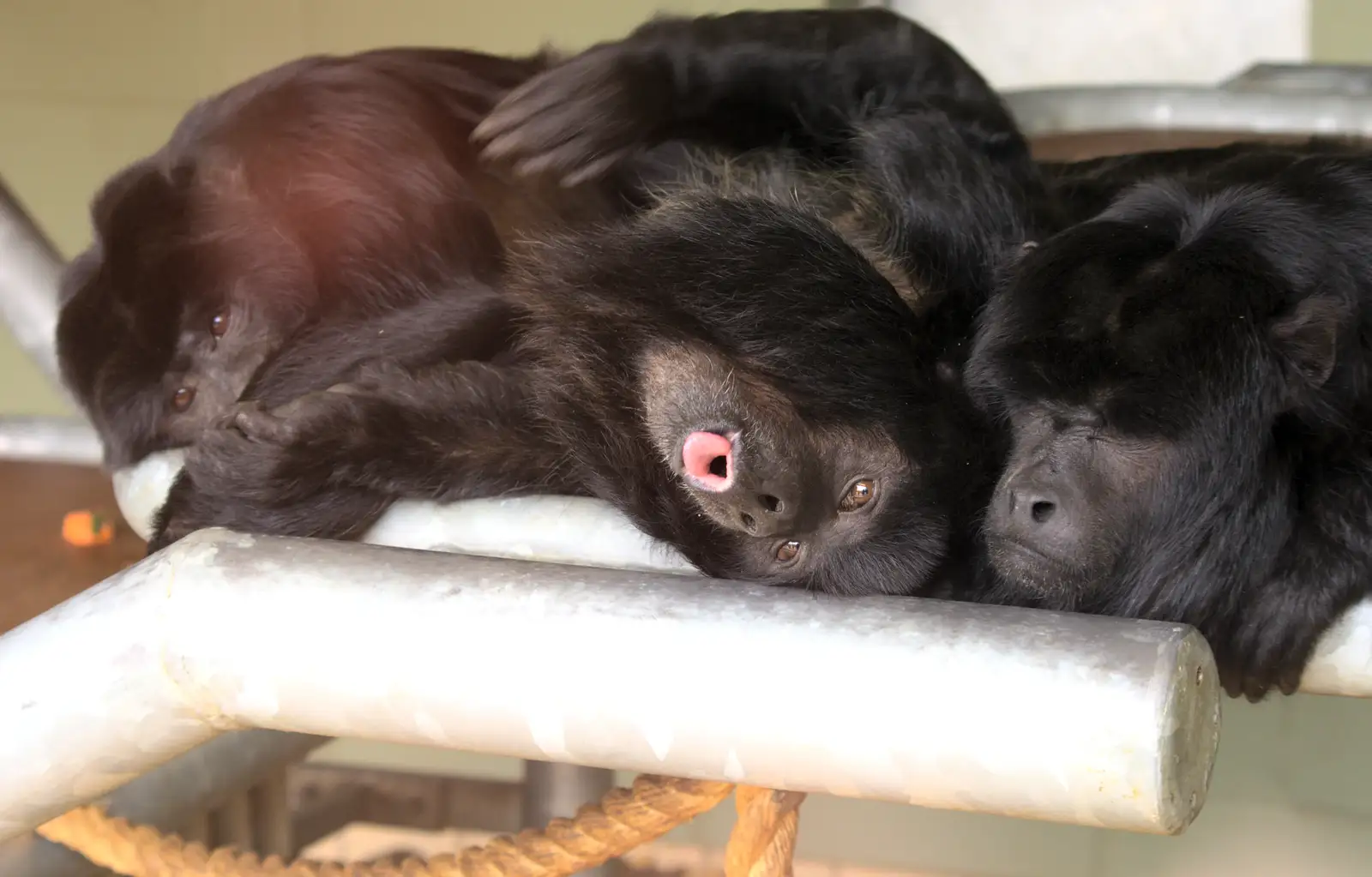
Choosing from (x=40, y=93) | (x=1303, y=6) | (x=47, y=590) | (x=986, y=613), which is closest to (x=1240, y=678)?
(x=986, y=613)

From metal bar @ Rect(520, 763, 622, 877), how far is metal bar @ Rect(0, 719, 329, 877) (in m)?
0.34

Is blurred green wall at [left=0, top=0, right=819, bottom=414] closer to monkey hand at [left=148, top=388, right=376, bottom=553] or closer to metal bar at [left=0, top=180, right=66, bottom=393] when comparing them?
metal bar at [left=0, top=180, right=66, bottom=393]

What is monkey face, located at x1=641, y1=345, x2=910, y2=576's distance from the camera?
798 millimetres

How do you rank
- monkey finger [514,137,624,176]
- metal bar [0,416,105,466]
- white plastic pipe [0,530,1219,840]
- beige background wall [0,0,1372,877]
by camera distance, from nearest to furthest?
white plastic pipe [0,530,1219,840] → monkey finger [514,137,624,176] → metal bar [0,416,105,466] → beige background wall [0,0,1372,877]

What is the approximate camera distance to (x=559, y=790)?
1.40 metres

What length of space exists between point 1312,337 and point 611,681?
457mm

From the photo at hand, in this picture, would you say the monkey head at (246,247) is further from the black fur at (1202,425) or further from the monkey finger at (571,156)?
the black fur at (1202,425)

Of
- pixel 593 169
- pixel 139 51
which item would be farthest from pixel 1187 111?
pixel 139 51

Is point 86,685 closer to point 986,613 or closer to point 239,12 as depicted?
point 986,613

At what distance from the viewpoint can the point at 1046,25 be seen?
8.51ft

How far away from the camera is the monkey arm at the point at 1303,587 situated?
0.68 m

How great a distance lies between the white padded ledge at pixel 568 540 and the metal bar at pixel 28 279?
49 centimetres

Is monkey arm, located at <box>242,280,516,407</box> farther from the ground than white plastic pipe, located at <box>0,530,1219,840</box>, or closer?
closer

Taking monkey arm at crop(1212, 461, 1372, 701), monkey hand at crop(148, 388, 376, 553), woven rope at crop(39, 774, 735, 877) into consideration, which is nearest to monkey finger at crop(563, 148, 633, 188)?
monkey hand at crop(148, 388, 376, 553)
